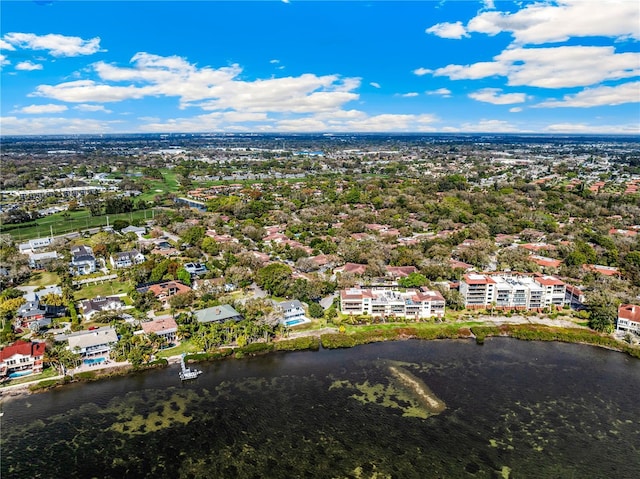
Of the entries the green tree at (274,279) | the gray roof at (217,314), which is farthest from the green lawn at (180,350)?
the green tree at (274,279)

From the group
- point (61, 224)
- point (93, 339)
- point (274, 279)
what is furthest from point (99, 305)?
point (61, 224)

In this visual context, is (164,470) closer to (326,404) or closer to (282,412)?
(282,412)

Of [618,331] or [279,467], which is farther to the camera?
[618,331]

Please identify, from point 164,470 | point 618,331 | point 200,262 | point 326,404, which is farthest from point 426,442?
point 200,262

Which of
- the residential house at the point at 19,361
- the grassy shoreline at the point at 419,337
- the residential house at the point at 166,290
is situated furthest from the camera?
the residential house at the point at 166,290

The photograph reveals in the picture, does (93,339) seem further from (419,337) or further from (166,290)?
(419,337)

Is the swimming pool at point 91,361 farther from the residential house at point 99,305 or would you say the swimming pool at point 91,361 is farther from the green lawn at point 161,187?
the green lawn at point 161,187
